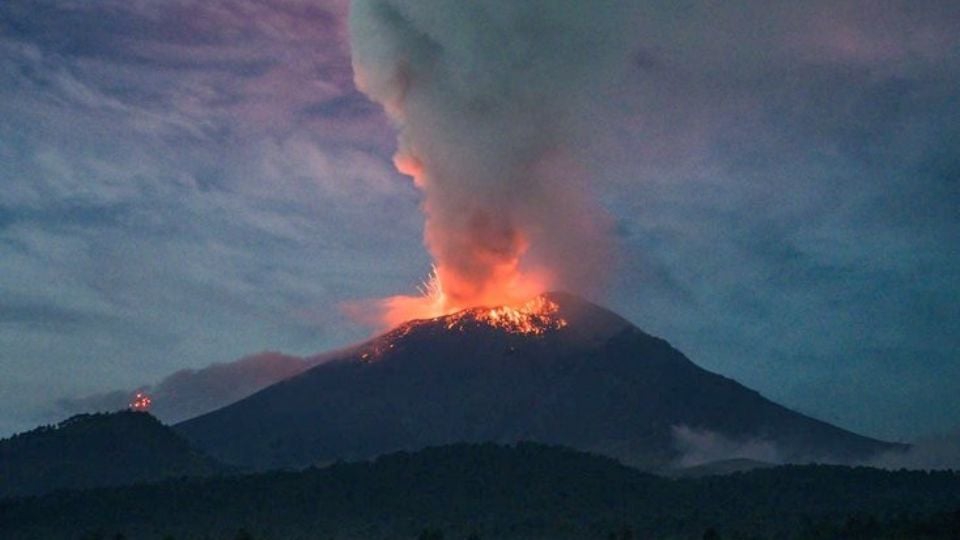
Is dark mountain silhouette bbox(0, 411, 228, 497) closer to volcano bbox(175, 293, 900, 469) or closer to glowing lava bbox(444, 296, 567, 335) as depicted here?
volcano bbox(175, 293, 900, 469)

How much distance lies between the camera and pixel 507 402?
16250cm

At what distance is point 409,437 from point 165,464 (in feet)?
117

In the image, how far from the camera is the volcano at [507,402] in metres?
152

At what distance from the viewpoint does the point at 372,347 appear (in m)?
176

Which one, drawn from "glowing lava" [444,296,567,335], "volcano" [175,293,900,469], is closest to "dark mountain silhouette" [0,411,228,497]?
"volcano" [175,293,900,469]

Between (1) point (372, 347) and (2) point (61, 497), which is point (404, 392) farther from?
(2) point (61, 497)

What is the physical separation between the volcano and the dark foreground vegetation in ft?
103

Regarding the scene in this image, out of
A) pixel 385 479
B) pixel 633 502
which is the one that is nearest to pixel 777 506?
pixel 633 502

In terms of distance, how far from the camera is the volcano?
151625mm

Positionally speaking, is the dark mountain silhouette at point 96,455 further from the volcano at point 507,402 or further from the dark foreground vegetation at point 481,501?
the dark foreground vegetation at point 481,501

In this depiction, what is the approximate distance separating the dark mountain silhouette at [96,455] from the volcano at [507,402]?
1422 centimetres

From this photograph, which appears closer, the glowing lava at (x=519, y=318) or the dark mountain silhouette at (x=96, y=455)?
the dark mountain silhouette at (x=96, y=455)

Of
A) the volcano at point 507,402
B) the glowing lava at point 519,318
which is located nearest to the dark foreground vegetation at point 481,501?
the volcano at point 507,402

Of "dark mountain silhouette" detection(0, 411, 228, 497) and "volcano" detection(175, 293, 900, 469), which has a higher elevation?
"volcano" detection(175, 293, 900, 469)
